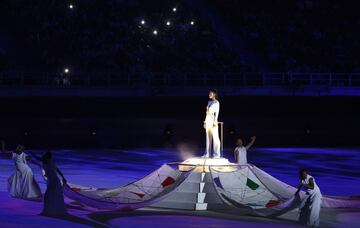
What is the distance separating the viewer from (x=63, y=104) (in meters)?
44.4

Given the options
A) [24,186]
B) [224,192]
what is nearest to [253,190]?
[224,192]

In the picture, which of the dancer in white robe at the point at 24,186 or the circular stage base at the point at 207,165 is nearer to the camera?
the circular stage base at the point at 207,165

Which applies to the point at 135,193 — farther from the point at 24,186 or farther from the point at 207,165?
the point at 24,186

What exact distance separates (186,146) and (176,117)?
5.66 m

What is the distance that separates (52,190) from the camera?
15.1 metres

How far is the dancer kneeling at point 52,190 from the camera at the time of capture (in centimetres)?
1510

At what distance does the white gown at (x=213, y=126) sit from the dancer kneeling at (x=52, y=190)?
3848 millimetres

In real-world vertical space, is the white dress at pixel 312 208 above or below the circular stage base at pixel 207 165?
below

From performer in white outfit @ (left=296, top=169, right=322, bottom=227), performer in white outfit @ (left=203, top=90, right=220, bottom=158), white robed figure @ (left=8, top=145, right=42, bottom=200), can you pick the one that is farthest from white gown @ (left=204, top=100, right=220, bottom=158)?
white robed figure @ (left=8, top=145, right=42, bottom=200)

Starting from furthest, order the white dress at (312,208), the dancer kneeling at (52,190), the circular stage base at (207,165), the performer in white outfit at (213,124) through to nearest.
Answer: the circular stage base at (207,165), the performer in white outfit at (213,124), the dancer kneeling at (52,190), the white dress at (312,208)

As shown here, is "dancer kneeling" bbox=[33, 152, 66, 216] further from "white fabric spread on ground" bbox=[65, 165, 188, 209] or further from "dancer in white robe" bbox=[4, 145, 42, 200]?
"dancer in white robe" bbox=[4, 145, 42, 200]

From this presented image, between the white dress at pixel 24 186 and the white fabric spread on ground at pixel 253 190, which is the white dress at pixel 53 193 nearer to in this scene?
the white dress at pixel 24 186

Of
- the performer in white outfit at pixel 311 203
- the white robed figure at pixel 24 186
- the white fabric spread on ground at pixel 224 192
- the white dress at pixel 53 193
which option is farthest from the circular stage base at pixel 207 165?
the white robed figure at pixel 24 186

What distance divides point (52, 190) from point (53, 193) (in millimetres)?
120
